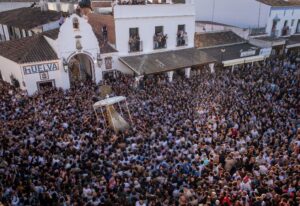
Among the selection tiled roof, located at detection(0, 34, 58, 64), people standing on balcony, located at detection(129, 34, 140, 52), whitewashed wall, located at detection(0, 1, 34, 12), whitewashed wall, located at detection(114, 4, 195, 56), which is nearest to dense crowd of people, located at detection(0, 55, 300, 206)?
tiled roof, located at detection(0, 34, 58, 64)

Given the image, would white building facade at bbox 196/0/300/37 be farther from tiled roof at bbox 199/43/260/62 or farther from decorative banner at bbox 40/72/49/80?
decorative banner at bbox 40/72/49/80

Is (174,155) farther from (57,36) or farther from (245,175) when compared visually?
(57,36)

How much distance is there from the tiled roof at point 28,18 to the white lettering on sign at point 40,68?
7273mm

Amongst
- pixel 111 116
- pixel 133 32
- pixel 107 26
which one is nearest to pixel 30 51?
pixel 107 26

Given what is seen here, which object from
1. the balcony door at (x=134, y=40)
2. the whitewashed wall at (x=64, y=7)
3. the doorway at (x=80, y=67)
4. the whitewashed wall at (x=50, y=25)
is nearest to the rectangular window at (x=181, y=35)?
the balcony door at (x=134, y=40)

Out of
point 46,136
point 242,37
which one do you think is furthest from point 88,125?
point 242,37

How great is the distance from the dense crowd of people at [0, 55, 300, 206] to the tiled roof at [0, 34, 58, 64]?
2156 mm

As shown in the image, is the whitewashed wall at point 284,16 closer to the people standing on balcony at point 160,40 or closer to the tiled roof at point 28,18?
the people standing on balcony at point 160,40

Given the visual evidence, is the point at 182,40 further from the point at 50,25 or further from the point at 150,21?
the point at 50,25

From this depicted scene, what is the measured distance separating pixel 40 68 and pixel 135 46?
7.44m

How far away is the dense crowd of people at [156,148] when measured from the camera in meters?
10.6

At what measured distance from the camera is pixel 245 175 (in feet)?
37.6

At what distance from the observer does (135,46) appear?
23484 mm

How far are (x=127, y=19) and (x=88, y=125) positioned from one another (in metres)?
10.4
